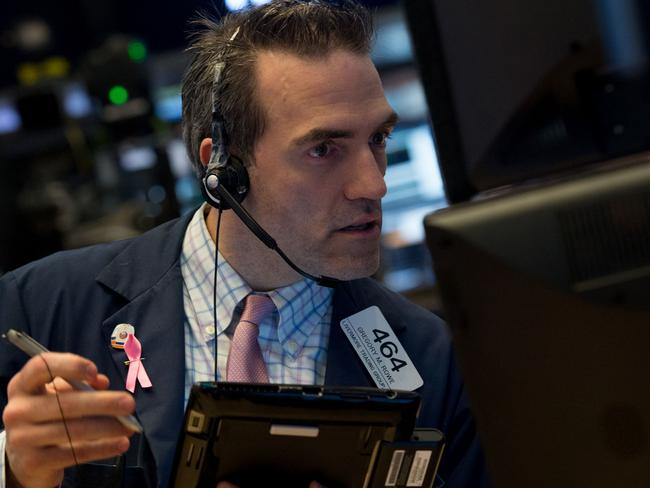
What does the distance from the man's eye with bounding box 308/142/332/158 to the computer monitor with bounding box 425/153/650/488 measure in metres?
0.74

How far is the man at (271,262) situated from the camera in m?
1.73

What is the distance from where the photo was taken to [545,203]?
98 cm

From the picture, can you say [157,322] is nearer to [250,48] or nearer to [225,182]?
[225,182]

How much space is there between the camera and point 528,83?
55.9 inches

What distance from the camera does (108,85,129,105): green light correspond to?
5.53 metres

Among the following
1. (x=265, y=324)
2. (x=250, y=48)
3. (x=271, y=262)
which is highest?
(x=250, y=48)

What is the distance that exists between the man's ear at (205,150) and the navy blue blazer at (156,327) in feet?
0.47

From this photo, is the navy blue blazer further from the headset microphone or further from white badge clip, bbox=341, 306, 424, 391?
the headset microphone

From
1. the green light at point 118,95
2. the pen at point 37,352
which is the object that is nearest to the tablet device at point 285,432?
the pen at point 37,352

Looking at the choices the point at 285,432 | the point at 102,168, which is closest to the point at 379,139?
the point at 285,432

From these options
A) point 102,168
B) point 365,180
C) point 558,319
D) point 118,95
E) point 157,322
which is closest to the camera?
point 558,319

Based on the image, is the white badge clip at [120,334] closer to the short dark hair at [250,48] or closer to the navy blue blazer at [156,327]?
the navy blue blazer at [156,327]

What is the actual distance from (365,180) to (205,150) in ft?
1.24

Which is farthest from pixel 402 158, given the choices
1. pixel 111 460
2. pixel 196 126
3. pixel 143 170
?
pixel 111 460
